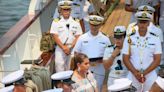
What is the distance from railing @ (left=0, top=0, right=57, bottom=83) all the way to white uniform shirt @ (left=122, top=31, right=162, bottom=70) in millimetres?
1453

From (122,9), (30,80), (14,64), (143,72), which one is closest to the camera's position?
(30,80)

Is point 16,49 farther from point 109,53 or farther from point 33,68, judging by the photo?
point 109,53

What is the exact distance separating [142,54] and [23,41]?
6.34ft

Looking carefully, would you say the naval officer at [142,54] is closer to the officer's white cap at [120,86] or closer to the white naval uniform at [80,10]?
the officer's white cap at [120,86]

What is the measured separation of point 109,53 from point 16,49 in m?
1.39

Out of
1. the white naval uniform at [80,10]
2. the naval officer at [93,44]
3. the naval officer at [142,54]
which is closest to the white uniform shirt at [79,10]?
the white naval uniform at [80,10]

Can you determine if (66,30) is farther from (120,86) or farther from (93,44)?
(120,86)

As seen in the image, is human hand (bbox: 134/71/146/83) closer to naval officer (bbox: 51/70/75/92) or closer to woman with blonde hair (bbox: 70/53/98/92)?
woman with blonde hair (bbox: 70/53/98/92)

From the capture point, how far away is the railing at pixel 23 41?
545 cm

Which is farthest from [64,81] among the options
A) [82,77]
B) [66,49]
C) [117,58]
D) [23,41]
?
[23,41]

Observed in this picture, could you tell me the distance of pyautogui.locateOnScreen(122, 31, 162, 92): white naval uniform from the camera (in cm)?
491

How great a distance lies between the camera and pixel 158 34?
515cm

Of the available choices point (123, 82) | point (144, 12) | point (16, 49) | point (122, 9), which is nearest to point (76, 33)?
point (16, 49)

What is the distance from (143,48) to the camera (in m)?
4.91
